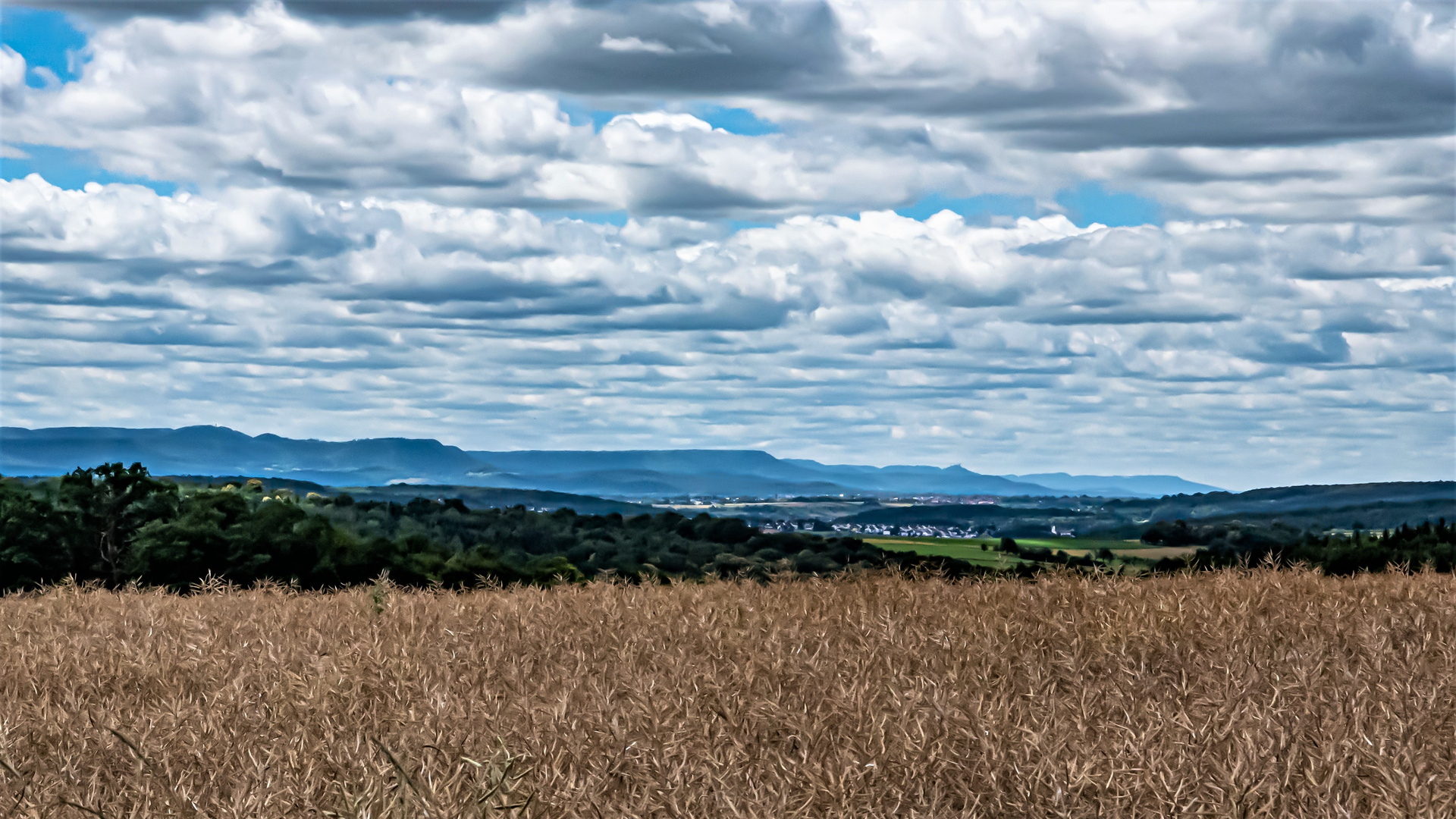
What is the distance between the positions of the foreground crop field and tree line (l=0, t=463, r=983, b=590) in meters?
4.15

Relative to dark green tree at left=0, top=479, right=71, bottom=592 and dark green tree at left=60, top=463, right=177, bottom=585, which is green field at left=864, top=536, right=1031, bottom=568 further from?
dark green tree at left=0, top=479, right=71, bottom=592

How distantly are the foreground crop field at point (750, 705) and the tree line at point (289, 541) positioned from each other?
4.15 m

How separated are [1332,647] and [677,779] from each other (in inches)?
214

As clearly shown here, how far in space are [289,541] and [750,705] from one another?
422 inches

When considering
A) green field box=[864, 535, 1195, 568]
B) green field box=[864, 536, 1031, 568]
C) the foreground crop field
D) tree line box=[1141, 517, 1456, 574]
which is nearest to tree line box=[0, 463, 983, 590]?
green field box=[864, 536, 1031, 568]

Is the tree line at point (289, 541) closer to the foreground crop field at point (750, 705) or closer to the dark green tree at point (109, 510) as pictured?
the dark green tree at point (109, 510)

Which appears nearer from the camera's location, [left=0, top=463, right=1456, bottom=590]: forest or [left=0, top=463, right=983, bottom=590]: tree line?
[left=0, top=463, right=1456, bottom=590]: forest

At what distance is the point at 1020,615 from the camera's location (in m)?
9.99

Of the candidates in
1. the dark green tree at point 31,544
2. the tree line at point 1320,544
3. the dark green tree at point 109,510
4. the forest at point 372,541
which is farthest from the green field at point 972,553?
the dark green tree at point 31,544

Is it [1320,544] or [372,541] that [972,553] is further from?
[372,541]

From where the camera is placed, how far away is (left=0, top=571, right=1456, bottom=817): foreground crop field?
17.3 ft

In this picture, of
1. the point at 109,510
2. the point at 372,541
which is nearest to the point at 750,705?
the point at 372,541

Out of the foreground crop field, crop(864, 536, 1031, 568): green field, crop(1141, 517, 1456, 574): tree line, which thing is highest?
crop(1141, 517, 1456, 574): tree line

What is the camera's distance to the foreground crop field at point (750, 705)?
17.3 ft
